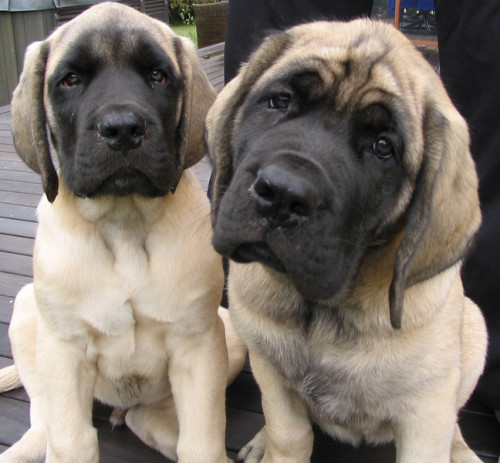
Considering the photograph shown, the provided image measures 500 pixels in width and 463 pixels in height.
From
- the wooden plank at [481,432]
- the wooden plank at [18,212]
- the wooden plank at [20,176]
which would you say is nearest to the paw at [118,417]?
the wooden plank at [481,432]

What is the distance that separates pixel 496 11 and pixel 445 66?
0.36m

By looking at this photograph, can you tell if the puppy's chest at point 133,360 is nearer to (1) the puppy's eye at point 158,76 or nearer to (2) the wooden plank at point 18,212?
(1) the puppy's eye at point 158,76

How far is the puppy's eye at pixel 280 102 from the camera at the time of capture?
2.05 meters

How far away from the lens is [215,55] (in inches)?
435

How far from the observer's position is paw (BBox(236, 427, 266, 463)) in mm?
2732

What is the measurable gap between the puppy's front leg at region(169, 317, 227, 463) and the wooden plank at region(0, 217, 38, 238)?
99.7 inches

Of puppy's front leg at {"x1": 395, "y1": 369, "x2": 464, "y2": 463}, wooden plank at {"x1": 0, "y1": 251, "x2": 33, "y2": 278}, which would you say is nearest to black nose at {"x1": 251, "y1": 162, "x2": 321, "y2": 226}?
puppy's front leg at {"x1": 395, "y1": 369, "x2": 464, "y2": 463}

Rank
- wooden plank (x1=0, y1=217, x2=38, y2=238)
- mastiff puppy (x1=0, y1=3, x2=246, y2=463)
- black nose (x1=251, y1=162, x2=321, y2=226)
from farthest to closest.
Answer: wooden plank (x1=0, y1=217, x2=38, y2=238), mastiff puppy (x1=0, y1=3, x2=246, y2=463), black nose (x1=251, y1=162, x2=321, y2=226)

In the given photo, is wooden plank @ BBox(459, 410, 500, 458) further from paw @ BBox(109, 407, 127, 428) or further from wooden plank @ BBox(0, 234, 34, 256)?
wooden plank @ BBox(0, 234, 34, 256)

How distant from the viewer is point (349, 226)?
1.93 meters

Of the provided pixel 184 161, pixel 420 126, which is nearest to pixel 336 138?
pixel 420 126

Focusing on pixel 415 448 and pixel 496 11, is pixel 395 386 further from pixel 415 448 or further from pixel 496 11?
pixel 496 11

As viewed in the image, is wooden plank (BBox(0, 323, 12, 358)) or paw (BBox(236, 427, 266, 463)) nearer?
paw (BBox(236, 427, 266, 463))

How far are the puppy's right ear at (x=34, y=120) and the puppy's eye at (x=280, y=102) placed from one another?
908 millimetres
